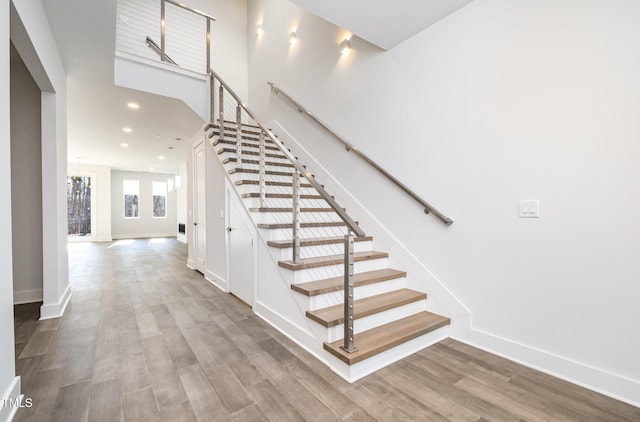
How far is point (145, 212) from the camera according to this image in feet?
40.8

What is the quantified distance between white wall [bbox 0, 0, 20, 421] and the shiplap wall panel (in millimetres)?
4781

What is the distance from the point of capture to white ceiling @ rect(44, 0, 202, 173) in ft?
8.74

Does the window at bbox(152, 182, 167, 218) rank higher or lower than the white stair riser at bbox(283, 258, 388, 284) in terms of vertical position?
higher

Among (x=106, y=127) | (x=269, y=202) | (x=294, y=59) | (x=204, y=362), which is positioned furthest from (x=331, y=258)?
(x=106, y=127)

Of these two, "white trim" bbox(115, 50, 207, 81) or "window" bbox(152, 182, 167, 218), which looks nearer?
"white trim" bbox(115, 50, 207, 81)

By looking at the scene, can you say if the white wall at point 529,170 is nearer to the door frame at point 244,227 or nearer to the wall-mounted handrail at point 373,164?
the wall-mounted handrail at point 373,164

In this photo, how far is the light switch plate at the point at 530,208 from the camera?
7.06 ft

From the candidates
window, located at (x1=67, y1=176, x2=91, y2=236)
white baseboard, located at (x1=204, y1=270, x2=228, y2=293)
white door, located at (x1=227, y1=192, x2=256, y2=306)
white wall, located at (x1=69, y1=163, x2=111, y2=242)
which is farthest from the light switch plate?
window, located at (x1=67, y1=176, x2=91, y2=236)

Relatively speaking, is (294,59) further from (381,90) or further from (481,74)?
(481,74)

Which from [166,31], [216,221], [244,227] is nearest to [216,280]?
[216,221]

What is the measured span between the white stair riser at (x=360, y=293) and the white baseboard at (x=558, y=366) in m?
0.68

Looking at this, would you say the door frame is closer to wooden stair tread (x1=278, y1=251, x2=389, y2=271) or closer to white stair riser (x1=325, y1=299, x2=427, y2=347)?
wooden stair tread (x1=278, y1=251, x2=389, y2=271)

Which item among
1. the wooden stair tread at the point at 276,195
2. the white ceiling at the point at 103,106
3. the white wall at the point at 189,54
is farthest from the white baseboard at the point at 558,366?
the white wall at the point at 189,54

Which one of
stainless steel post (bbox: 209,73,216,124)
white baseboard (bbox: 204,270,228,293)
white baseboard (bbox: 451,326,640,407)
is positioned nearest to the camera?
white baseboard (bbox: 451,326,640,407)
